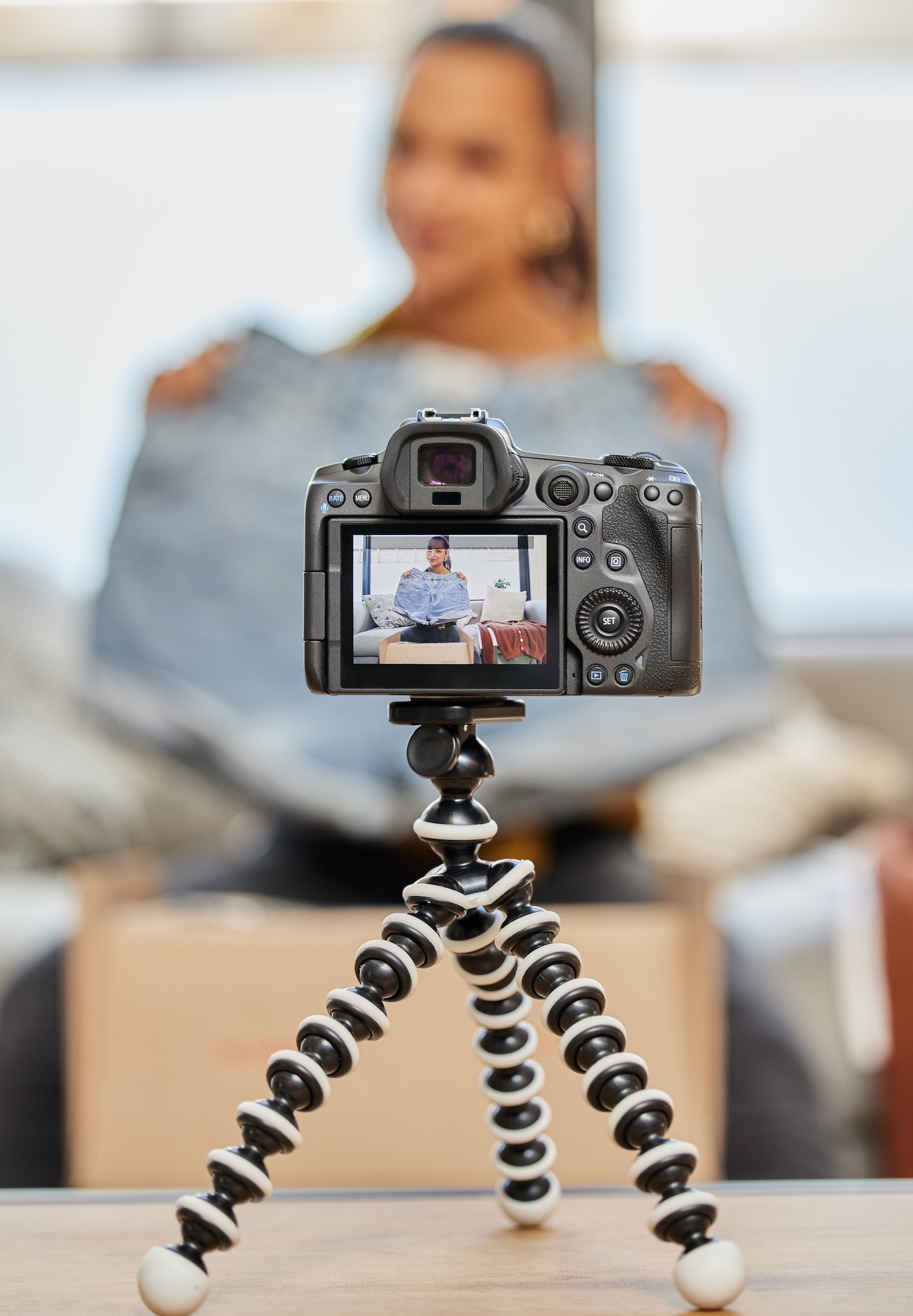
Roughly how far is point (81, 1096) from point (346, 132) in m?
1.82

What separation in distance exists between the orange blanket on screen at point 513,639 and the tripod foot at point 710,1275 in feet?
0.86

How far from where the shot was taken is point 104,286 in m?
2.23

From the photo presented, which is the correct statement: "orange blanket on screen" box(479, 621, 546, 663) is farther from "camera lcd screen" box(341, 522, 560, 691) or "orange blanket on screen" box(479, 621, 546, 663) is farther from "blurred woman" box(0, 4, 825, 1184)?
"blurred woman" box(0, 4, 825, 1184)

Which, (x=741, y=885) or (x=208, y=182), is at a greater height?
(x=208, y=182)

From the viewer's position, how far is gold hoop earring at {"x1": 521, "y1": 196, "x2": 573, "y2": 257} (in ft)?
4.89

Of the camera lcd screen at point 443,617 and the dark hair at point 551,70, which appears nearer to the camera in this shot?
the camera lcd screen at point 443,617

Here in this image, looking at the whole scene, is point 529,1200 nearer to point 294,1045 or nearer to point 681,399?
point 294,1045

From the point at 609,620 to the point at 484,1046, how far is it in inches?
9.1

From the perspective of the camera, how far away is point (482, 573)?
22.1 inches

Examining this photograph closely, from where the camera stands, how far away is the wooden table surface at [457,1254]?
53cm

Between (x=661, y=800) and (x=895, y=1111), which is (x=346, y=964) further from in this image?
(x=661, y=800)

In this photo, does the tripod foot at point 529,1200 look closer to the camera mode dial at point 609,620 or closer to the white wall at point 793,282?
the camera mode dial at point 609,620

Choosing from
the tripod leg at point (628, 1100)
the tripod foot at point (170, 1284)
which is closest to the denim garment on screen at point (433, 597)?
the tripod leg at point (628, 1100)

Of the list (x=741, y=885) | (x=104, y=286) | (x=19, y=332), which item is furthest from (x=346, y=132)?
(x=741, y=885)
